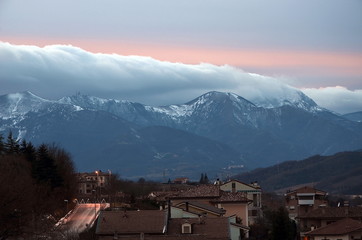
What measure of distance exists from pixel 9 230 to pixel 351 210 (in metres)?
31.2

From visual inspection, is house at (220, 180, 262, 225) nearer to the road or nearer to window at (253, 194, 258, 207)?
window at (253, 194, 258, 207)

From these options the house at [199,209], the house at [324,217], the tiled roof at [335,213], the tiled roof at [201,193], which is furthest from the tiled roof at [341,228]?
the tiled roof at [201,193]

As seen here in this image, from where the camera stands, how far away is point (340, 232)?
63.3 m

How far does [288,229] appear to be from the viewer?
230 ft

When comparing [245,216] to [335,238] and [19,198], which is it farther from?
[19,198]

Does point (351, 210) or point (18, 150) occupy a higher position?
point (18, 150)

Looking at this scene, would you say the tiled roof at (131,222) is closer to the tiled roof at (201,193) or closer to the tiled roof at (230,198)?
the tiled roof at (230,198)

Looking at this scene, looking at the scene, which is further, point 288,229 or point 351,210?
point 351,210

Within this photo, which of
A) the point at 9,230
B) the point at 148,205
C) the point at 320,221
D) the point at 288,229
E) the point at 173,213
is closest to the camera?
the point at 9,230

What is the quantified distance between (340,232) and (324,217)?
1098cm

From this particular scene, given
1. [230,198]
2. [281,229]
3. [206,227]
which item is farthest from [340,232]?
[230,198]

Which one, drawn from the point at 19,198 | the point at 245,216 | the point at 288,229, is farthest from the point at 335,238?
the point at 19,198

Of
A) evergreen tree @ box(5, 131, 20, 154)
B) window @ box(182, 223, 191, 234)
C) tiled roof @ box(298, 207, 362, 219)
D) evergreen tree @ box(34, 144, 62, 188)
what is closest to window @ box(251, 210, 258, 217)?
tiled roof @ box(298, 207, 362, 219)

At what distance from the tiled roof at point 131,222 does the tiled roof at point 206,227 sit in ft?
2.45
